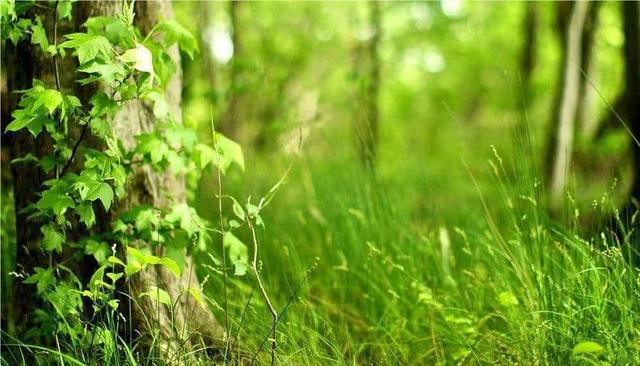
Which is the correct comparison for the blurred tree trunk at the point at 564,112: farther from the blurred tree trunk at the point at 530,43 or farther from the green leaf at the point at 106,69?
the blurred tree trunk at the point at 530,43

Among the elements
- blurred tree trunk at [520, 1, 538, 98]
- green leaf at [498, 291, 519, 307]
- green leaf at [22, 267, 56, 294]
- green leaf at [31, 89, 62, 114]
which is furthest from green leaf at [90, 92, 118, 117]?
blurred tree trunk at [520, 1, 538, 98]

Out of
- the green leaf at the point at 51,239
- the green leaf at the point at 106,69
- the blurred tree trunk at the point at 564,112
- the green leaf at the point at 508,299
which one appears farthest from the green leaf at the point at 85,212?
the blurred tree trunk at the point at 564,112

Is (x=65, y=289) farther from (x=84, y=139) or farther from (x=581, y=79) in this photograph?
(x=581, y=79)

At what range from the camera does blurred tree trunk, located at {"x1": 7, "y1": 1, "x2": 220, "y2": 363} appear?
2.14m

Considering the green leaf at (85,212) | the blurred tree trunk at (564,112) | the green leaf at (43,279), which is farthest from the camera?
the blurred tree trunk at (564,112)

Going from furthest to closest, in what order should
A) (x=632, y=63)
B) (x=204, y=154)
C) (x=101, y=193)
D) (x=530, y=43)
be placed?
(x=530, y=43) → (x=632, y=63) → (x=204, y=154) → (x=101, y=193)

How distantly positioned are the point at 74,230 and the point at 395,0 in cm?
734

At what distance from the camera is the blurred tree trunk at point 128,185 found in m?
2.14

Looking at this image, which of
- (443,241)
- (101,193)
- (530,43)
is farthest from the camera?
(530,43)

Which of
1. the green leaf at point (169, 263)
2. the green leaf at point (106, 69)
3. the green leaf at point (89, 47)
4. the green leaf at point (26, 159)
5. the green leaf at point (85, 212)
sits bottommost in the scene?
the green leaf at point (169, 263)

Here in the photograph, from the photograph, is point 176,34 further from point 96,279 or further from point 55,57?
point 96,279

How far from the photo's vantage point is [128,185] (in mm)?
2227

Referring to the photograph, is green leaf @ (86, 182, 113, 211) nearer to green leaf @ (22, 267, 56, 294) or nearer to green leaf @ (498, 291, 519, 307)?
green leaf @ (22, 267, 56, 294)

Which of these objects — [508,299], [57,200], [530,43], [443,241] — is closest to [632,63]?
[443,241]
